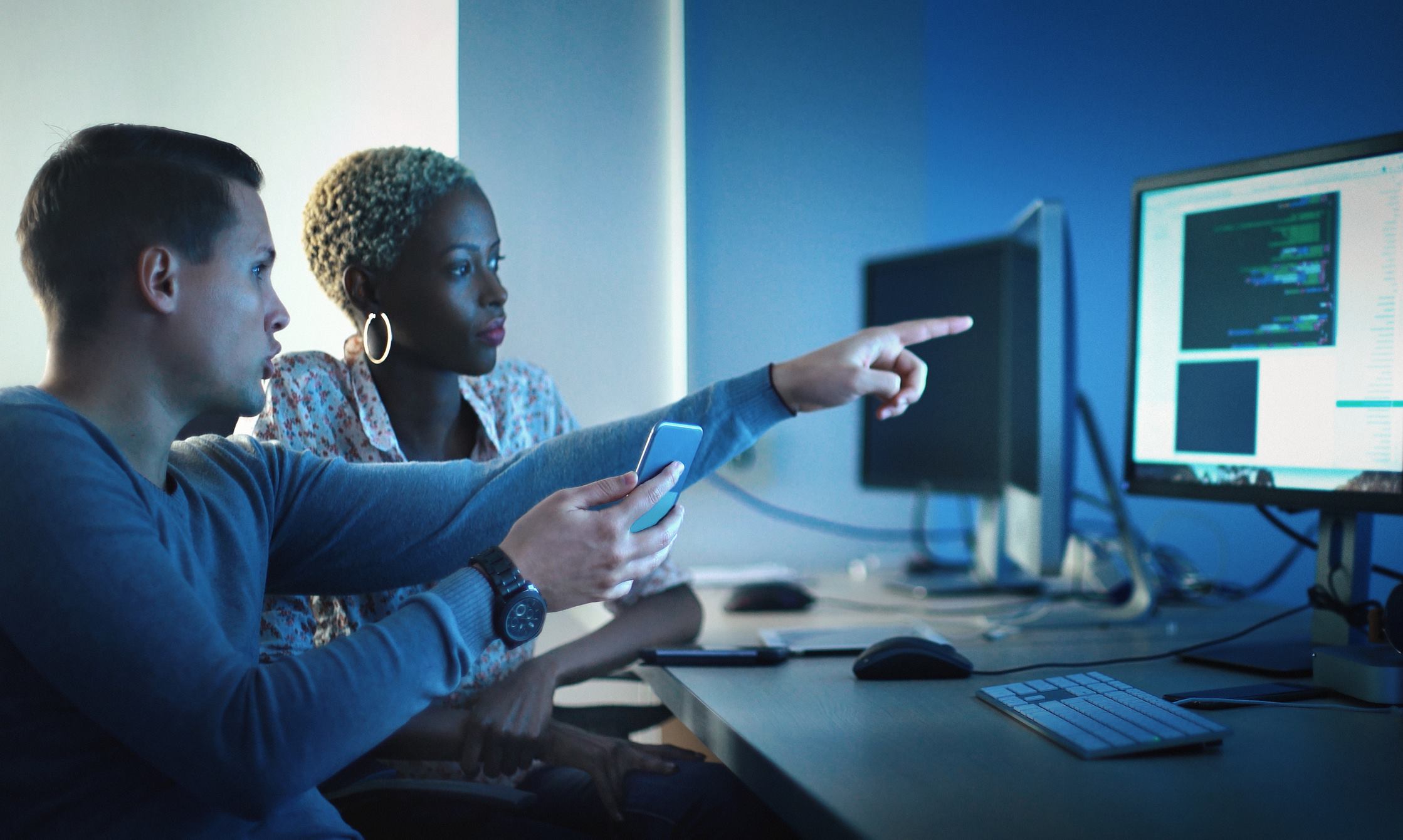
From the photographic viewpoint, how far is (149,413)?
0.82 m

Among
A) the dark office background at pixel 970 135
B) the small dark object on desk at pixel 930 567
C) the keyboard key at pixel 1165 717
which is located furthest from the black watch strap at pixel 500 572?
the small dark object on desk at pixel 930 567

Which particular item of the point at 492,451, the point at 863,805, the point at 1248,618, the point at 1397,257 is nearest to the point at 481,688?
the point at 492,451

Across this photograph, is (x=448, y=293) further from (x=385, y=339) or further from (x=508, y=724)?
(x=508, y=724)

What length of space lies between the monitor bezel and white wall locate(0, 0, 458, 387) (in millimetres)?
1011

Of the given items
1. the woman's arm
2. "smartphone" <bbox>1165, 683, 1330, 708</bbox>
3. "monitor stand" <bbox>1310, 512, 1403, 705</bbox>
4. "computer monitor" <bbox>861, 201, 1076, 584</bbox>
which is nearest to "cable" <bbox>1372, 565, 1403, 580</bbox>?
"monitor stand" <bbox>1310, 512, 1403, 705</bbox>

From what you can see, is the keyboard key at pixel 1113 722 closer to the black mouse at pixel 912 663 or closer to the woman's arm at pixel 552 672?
the black mouse at pixel 912 663

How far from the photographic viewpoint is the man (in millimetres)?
659

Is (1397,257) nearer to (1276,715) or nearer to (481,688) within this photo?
(1276,715)

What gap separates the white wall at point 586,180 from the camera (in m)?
1.47

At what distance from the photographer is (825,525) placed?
2.15m

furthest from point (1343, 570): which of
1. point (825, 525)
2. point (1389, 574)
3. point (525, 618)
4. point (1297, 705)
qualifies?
point (825, 525)

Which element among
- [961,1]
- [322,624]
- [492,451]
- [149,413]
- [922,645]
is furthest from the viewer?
[961,1]

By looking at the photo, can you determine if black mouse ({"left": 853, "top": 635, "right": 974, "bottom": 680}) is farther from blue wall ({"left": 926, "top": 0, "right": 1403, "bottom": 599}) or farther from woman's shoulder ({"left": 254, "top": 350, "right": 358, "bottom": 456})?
blue wall ({"left": 926, "top": 0, "right": 1403, "bottom": 599})

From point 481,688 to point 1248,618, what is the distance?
112 cm
